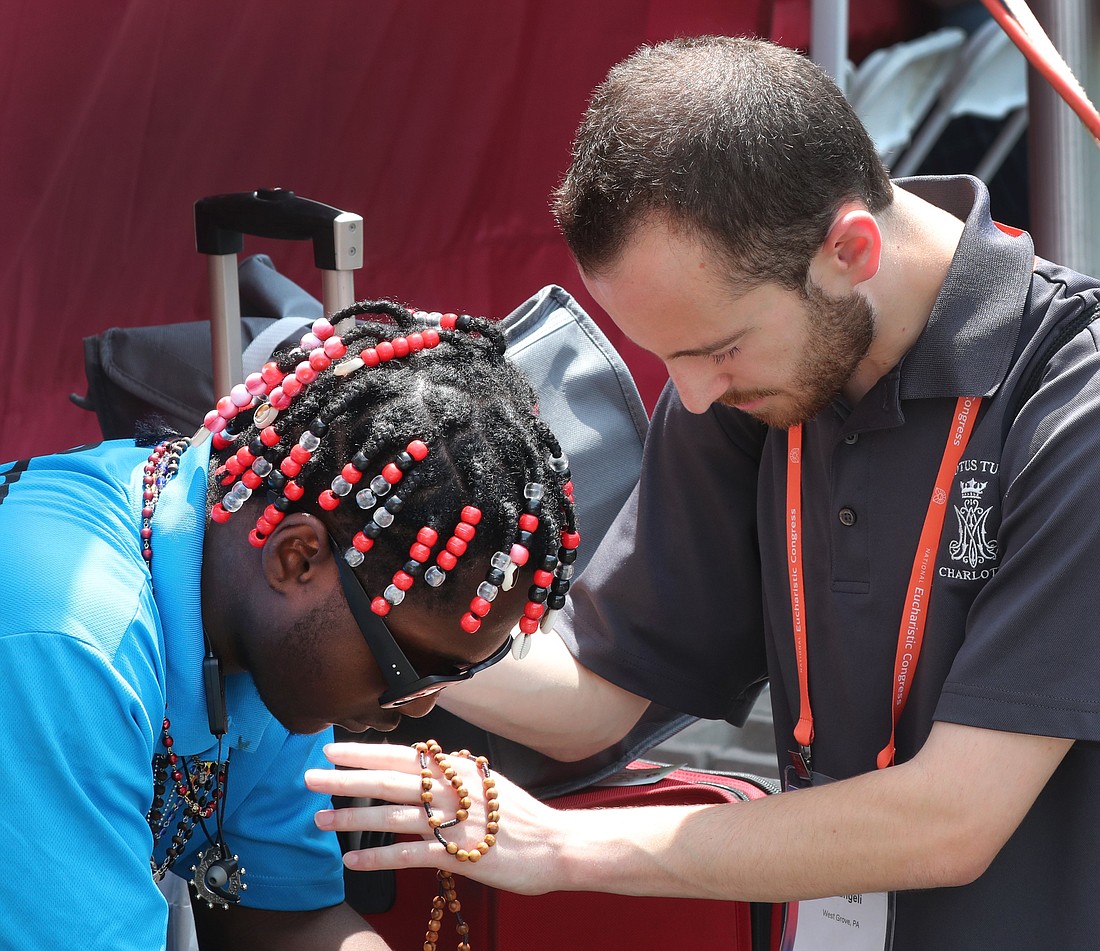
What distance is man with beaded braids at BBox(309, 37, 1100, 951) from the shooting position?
137 centimetres

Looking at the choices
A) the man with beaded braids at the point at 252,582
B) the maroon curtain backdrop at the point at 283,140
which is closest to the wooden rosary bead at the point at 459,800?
the man with beaded braids at the point at 252,582

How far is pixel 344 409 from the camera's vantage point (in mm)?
1263

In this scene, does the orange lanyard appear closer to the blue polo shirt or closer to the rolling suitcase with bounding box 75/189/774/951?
the rolling suitcase with bounding box 75/189/774/951

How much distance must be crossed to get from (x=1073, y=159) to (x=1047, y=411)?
1410mm

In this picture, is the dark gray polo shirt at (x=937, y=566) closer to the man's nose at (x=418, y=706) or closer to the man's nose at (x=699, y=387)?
the man's nose at (x=699, y=387)

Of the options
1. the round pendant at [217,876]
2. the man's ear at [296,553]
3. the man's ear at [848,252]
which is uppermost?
the man's ear at [848,252]

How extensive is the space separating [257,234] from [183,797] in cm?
99

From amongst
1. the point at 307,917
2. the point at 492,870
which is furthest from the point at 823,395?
the point at 307,917

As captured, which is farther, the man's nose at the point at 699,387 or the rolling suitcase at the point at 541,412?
the rolling suitcase at the point at 541,412

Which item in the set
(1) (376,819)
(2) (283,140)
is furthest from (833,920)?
(2) (283,140)

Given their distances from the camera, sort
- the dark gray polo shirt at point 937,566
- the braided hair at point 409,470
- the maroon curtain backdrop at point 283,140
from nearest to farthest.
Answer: the braided hair at point 409,470, the dark gray polo shirt at point 937,566, the maroon curtain backdrop at point 283,140

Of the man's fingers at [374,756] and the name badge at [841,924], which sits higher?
the man's fingers at [374,756]

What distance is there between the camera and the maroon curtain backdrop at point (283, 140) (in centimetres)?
231

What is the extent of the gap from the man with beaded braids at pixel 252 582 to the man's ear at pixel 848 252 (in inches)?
14.9
